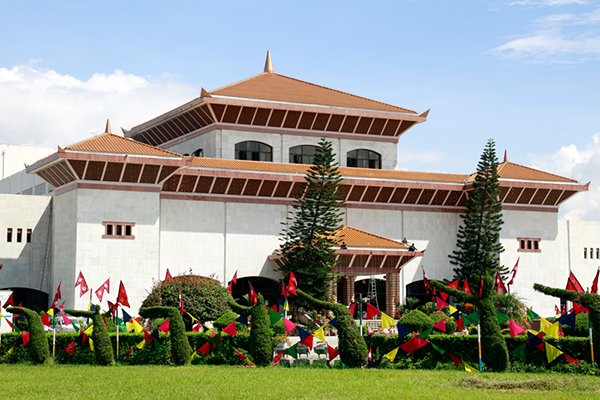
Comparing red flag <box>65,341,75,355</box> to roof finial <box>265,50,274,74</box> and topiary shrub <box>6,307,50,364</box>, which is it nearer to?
topiary shrub <box>6,307,50,364</box>

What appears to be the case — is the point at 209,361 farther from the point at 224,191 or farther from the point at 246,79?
the point at 246,79

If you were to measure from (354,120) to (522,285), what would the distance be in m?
12.2

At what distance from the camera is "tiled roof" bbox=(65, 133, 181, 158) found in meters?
31.2

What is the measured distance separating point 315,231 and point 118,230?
343 inches

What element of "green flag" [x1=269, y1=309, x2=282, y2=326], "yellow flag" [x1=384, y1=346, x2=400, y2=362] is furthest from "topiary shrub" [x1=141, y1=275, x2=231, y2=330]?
"yellow flag" [x1=384, y1=346, x2=400, y2=362]

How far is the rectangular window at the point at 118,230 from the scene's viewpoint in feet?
105

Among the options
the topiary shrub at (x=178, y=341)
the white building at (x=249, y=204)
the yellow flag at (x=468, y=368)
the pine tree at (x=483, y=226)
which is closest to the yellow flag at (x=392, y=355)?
the yellow flag at (x=468, y=368)

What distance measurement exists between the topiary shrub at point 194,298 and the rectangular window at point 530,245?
57.6 ft

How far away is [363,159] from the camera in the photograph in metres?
40.0

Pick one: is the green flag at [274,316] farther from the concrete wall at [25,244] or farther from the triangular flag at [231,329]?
the concrete wall at [25,244]

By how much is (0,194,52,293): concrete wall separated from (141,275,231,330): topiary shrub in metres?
7.76

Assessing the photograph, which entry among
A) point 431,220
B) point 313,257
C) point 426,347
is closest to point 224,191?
point 313,257

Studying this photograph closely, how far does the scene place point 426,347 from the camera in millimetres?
20094

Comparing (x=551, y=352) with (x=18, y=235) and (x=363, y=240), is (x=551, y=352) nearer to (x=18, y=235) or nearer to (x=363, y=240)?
(x=363, y=240)
